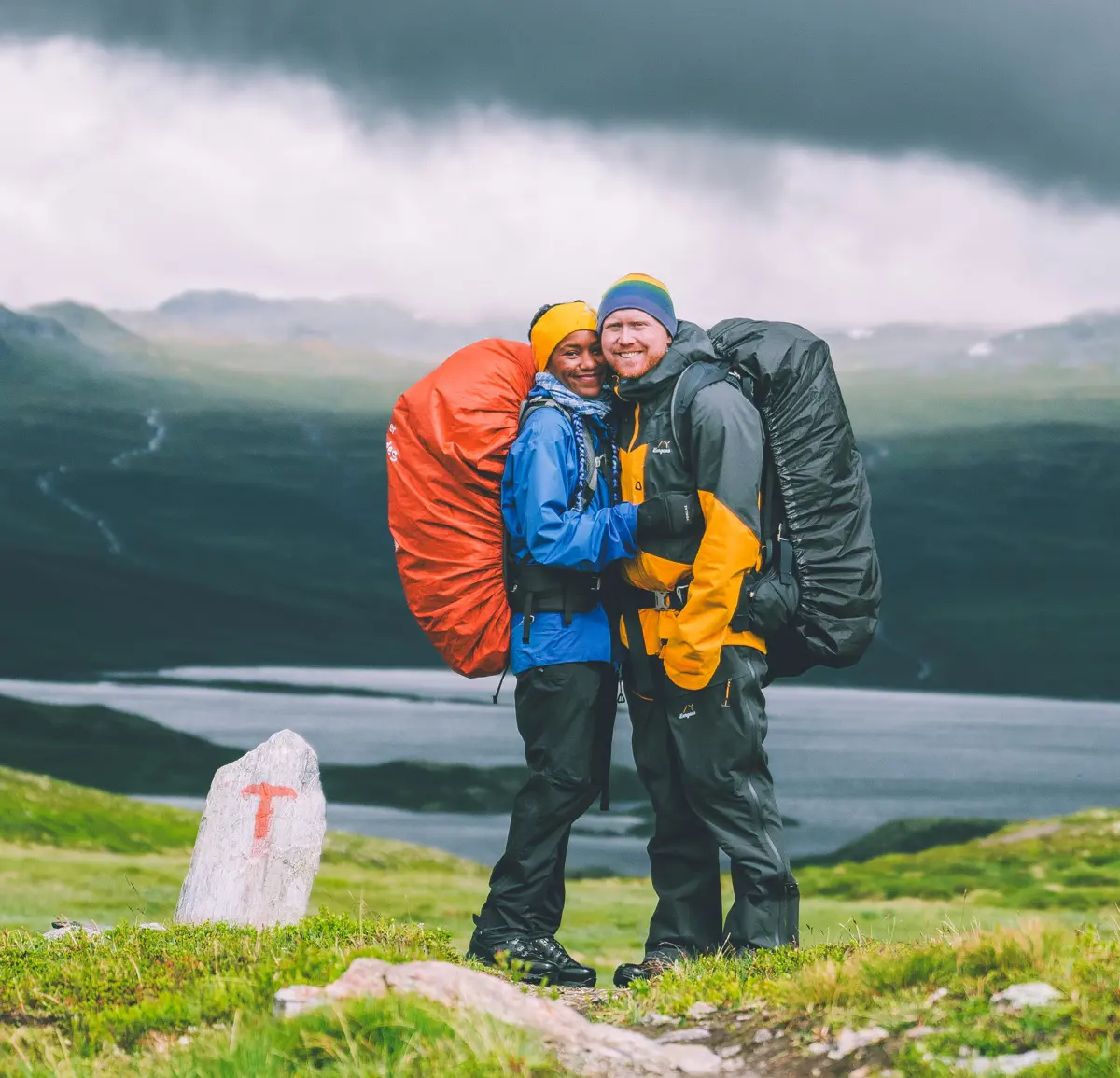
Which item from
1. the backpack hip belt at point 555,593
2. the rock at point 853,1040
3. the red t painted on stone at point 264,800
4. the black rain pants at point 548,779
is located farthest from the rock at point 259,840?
the rock at point 853,1040

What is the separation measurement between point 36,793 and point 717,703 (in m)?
24.1

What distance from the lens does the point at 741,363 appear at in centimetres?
667

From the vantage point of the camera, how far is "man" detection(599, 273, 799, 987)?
617 centimetres

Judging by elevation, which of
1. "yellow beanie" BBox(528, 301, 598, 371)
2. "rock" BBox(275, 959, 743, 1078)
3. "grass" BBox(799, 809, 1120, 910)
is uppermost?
"yellow beanie" BBox(528, 301, 598, 371)

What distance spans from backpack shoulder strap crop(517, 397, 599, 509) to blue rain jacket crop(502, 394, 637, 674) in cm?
3

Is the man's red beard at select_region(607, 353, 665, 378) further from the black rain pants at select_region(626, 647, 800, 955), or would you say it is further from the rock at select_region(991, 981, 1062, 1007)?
the rock at select_region(991, 981, 1062, 1007)

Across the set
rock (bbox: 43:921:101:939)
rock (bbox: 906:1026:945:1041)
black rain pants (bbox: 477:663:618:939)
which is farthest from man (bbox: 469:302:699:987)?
rock (bbox: 906:1026:945:1041)

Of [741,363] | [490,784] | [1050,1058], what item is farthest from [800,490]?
[490,784]

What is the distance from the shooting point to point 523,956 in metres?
6.66

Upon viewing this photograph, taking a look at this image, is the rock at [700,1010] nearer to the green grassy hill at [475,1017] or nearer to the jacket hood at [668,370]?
the green grassy hill at [475,1017]

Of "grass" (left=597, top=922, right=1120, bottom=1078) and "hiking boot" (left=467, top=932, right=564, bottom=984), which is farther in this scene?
"hiking boot" (left=467, top=932, right=564, bottom=984)

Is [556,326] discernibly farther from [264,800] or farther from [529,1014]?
[529,1014]

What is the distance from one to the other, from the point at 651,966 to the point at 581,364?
310cm

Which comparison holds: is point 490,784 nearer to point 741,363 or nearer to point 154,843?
A: point 154,843
